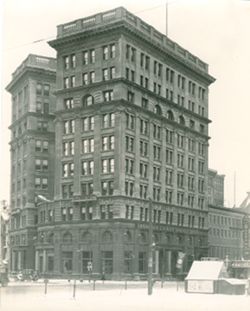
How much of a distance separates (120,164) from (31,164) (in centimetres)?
828

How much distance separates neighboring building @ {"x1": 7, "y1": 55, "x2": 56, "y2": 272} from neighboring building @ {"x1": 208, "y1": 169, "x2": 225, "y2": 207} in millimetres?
13935

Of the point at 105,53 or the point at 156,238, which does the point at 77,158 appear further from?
the point at 156,238

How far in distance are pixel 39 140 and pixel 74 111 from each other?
16.3 feet

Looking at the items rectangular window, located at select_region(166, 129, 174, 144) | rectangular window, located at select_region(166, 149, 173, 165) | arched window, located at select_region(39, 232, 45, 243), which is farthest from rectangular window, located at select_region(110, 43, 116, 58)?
arched window, located at select_region(39, 232, 45, 243)

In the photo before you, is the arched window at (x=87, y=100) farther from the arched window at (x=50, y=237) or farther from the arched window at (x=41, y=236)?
the arched window at (x=41, y=236)

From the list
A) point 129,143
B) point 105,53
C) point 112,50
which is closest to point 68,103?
point 105,53

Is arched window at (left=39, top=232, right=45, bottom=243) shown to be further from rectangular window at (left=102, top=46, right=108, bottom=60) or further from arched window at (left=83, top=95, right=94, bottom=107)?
rectangular window at (left=102, top=46, right=108, bottom=60)

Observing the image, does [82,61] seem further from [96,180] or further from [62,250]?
[62,250]

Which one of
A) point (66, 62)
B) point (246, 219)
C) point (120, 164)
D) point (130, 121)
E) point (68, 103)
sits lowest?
point (246, 219)

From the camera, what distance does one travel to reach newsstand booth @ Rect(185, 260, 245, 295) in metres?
27.8

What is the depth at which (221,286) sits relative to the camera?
28.0 m

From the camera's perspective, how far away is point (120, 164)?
51.2m

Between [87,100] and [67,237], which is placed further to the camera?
[67,237]

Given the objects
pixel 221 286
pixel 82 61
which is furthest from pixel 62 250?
pixel 221 286
